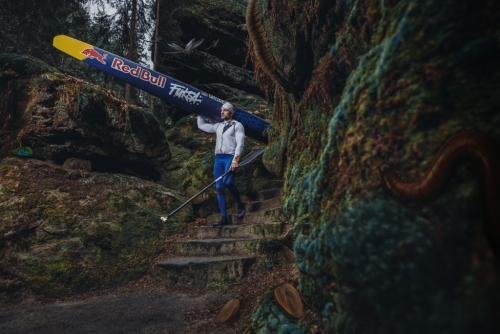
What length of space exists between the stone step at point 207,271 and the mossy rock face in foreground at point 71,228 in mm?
813

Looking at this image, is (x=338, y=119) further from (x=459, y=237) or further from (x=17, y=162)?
(x=17, y=162)

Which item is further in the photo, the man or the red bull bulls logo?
the red bull bulls logo

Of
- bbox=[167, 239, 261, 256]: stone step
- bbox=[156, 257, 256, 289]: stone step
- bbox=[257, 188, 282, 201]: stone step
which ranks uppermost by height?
bbox=[257, 188, 282, 201]: stone step

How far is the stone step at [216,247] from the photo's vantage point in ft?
15.3

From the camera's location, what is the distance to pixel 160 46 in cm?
1343

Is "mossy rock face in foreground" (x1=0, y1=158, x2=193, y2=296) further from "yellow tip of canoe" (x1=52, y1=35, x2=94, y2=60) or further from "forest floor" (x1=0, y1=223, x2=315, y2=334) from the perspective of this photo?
"yellow tip of canoe" (x1=52, y1=35, x2=94, y2=60)

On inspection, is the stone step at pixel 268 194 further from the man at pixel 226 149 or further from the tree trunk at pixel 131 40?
the tree trunk at pixel 131 40

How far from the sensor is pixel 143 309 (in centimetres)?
400

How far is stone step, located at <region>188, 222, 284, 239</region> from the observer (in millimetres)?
4777

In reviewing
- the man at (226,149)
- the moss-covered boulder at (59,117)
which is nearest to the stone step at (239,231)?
the man at (226,149)

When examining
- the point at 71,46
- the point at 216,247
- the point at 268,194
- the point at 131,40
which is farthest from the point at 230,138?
the point at 131,40

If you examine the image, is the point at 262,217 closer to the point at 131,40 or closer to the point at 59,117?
the point at 59,117

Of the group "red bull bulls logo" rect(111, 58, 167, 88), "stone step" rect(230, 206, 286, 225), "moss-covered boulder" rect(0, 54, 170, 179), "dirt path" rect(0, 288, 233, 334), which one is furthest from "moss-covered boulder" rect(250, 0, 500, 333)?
"red bull bulls logo" rect(111, 58, 167, 88)

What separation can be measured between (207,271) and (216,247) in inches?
23.0
